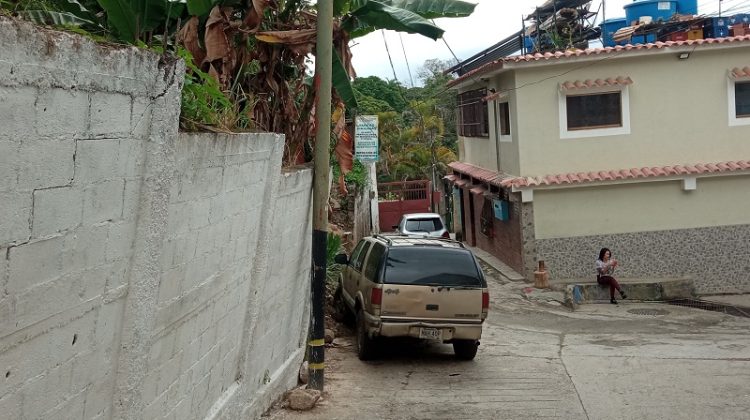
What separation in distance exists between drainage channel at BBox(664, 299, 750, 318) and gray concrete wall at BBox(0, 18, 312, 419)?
46.9ft

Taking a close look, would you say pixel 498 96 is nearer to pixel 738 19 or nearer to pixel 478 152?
pixel 478 152

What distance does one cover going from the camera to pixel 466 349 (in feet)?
37.7

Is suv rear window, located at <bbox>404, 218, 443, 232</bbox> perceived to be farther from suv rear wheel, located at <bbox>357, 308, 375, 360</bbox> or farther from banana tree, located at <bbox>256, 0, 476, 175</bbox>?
banana tree, located at <bbox>256, 0, 476, 175</bbox>

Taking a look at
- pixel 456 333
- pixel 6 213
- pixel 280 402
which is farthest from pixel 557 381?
pixel 6 213

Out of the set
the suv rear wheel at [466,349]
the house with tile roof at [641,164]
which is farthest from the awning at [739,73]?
the suv rear wheel at [466,349]

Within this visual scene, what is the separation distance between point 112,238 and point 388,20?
644cm

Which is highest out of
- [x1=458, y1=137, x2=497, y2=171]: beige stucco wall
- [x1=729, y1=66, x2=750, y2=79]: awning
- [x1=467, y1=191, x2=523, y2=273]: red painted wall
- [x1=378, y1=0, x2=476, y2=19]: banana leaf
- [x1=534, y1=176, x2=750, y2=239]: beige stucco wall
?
[x1=729, y1=66, x2=750, y2=79]: awning

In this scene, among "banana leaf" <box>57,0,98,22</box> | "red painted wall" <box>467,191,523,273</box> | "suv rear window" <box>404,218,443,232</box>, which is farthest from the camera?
"suv rear window" <box>404,218,443,232</box>

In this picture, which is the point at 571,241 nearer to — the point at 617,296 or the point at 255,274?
the point at 617,296

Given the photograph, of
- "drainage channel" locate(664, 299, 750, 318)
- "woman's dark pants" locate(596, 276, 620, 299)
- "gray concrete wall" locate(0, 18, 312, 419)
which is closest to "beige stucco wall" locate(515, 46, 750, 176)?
"woman's dark pants" locate(596, 276, 620, 299)

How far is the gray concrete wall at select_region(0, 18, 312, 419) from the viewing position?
309 centimetres

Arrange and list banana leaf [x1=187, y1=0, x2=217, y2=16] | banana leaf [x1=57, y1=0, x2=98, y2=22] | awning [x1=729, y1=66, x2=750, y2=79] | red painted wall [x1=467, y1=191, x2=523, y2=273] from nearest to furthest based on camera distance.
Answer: banana leaf [x1=57, y1=0, x2=98, y2=22]
banana leaf [x1=187, y1=0, x2=217, y2=16]
awning [x1=729, y1=66, x2=750, y2=79]
red painted wall [x1=467, y1=191, x2=523, y2=273]

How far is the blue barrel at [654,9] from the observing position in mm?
24797

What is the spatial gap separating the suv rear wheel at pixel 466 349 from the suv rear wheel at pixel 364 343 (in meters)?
1.17
